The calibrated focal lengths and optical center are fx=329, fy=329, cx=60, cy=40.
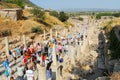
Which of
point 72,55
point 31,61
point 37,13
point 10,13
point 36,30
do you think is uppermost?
point 31,61

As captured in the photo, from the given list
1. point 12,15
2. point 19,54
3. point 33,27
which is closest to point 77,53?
point 19,54

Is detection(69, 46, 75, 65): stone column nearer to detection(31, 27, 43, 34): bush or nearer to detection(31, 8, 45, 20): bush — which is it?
detection(31, 27, 43, 34): bush

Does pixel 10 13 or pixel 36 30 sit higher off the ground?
pixel 10 13

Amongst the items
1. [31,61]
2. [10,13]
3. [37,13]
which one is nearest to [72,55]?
[31,61]

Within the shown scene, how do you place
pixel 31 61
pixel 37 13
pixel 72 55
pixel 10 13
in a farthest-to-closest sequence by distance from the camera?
pixel 37 13 → pixel 10 13 → pixel 72 55 → pixel 31 61

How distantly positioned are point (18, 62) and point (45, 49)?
10.3ft

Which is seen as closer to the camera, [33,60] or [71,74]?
[33,60]

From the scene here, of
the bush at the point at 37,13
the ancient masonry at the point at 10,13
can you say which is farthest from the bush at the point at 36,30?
the bush at the point at 37,13

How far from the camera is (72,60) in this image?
2167 cm

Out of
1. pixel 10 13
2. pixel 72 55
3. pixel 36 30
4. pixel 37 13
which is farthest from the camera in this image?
pixel 37 13

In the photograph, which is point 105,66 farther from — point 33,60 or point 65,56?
point 33,60

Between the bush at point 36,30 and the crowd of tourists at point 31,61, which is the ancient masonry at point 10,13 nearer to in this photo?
the bush at point 36,30

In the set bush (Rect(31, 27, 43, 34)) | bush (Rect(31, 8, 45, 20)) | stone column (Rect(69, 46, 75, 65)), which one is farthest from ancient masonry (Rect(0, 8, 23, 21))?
stone column (Rect(69, 46, 75, 65))

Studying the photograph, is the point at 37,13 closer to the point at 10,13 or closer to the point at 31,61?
the point at 10,13
